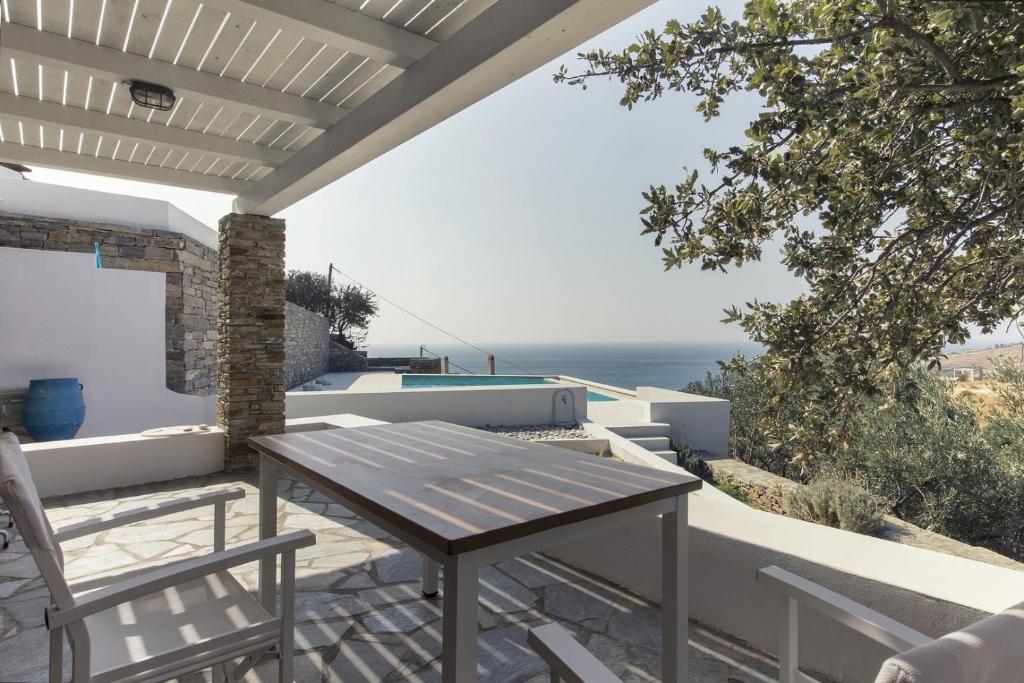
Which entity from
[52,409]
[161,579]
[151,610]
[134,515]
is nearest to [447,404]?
[52,409]

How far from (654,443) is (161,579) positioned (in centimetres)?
767

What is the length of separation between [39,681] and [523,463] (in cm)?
185

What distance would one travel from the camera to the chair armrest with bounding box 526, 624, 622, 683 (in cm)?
104

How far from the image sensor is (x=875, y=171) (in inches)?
71.8

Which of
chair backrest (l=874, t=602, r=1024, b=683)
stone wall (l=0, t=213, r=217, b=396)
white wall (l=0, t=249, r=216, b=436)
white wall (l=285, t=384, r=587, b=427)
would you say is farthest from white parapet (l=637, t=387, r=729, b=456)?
chair backrest (l=874, t=602, r=1024, b=683)

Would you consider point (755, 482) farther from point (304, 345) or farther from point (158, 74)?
point (304, 345)

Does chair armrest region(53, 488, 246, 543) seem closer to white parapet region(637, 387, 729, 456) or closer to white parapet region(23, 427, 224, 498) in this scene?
white parapet region(23, 427, 224, 498)

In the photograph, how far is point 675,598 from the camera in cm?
163

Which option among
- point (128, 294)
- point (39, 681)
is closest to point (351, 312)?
point (128, 294)

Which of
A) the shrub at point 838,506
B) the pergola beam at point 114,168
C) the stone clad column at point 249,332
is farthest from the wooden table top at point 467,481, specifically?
the shrub at point 838,506

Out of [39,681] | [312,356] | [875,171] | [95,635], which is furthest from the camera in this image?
[312,356]

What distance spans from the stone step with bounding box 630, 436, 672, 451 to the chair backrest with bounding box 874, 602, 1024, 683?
24.9 feet

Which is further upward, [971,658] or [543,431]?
[971,658]

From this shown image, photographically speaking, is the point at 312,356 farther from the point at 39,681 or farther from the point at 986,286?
the point at 986,286
